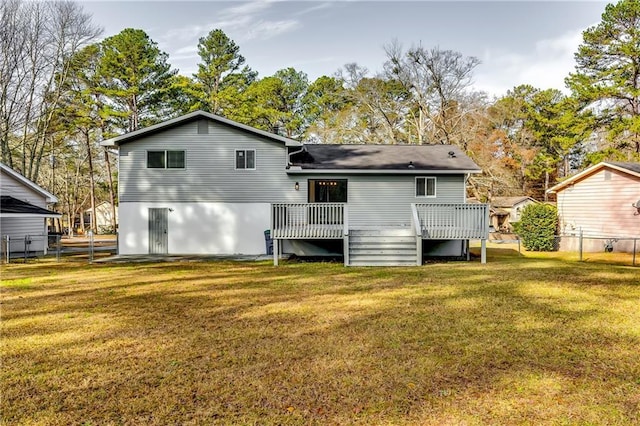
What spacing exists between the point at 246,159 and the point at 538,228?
1483cm

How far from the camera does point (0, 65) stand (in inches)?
837

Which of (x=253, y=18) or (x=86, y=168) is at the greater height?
(x=253, y=18)

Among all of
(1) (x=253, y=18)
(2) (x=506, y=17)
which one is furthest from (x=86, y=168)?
(2) (x=506, y=17)

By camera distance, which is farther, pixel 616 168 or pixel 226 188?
pixel 616 168

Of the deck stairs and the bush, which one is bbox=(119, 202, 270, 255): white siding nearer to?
the deck stairs

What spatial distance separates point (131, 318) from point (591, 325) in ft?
22.2

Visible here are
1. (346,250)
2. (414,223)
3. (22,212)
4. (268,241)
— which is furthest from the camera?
(22,212)

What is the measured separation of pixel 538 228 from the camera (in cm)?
1947

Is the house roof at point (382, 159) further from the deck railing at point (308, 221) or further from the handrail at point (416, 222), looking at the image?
the handrail at point (416, 222)

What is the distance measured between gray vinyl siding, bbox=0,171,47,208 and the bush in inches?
911

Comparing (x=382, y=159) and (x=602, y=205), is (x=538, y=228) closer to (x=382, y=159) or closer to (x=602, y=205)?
(x=602, y=205)

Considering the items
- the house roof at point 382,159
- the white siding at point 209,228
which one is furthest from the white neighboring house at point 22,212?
the house roof at point 382,159

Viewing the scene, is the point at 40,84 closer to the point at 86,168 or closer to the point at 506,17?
the point at 86,168

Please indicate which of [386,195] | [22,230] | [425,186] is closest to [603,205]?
[425,186]
